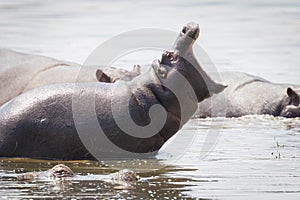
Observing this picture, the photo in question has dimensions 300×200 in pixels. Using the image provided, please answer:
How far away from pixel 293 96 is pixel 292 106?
148 mm

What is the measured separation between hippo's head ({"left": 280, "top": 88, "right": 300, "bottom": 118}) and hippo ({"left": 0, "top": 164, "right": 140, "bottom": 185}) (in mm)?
5684

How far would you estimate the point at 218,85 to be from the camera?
931 cm

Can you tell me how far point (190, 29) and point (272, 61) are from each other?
816 centimetres

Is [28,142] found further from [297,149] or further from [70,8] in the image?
[70,8]

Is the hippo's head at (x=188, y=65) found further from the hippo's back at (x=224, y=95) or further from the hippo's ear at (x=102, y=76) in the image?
the hippo's back at (x=224, y=95)

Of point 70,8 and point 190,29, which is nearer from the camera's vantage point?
point 190,29

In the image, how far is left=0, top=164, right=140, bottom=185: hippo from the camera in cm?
774

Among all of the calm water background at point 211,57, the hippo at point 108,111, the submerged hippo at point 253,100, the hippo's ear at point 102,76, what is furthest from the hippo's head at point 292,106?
the hippo at point 108,111

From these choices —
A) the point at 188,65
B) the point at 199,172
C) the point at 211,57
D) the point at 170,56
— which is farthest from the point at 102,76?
the point at 211,57

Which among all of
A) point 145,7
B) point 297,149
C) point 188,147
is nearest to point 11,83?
point 188,147

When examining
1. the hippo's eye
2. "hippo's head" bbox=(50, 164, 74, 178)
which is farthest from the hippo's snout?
"hippo's head" bbox=(50, 164, 74, 178)

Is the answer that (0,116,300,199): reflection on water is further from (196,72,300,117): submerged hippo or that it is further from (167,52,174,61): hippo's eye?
(196,72,300,117): submerged hippo

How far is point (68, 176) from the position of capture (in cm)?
794

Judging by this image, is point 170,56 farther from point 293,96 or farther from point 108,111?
point 293,96
